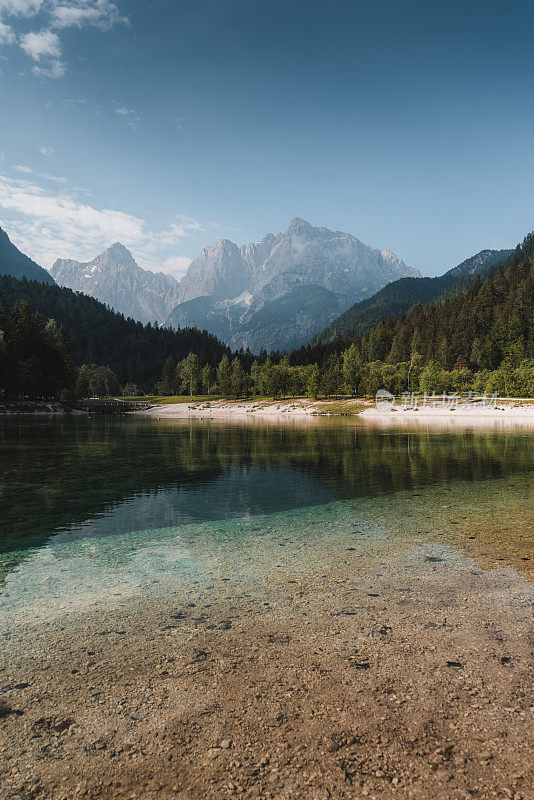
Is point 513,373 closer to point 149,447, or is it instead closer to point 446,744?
point 149,447

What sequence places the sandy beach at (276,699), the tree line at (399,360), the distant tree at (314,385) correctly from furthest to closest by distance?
the distant tree at (314,385) → the tree line at (399,360) → the sandy beach at (276,699)

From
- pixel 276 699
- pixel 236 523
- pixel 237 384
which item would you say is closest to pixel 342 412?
pixel 237 384

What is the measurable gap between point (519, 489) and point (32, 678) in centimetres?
2189

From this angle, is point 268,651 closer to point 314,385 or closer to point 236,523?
point 236,523

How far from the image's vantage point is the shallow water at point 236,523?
10422 mm

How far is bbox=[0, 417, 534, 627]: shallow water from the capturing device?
34.2 feet

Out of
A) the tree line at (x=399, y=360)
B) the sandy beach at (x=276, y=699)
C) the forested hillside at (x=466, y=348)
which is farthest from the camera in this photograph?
the forested hillside at (x=466, y=348)

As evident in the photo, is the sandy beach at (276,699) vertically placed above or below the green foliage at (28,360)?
below

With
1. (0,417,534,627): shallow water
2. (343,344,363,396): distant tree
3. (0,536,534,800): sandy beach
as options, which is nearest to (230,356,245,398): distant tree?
(343,344,363,396): distant tree

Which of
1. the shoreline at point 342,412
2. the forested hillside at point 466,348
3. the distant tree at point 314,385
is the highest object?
the forested hillside at point 466,348

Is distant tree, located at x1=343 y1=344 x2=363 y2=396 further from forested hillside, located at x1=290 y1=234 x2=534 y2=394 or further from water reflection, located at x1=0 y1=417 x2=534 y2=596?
water reflection, located at x1=0 y1=417 x2=534 y2=596

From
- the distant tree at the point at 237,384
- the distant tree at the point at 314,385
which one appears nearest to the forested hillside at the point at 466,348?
the distant tree at the point at 314,385

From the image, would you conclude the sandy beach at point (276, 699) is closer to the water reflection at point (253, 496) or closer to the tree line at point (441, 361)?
the water reflection at point (253, 496)

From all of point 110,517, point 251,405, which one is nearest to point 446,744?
point 110,517
